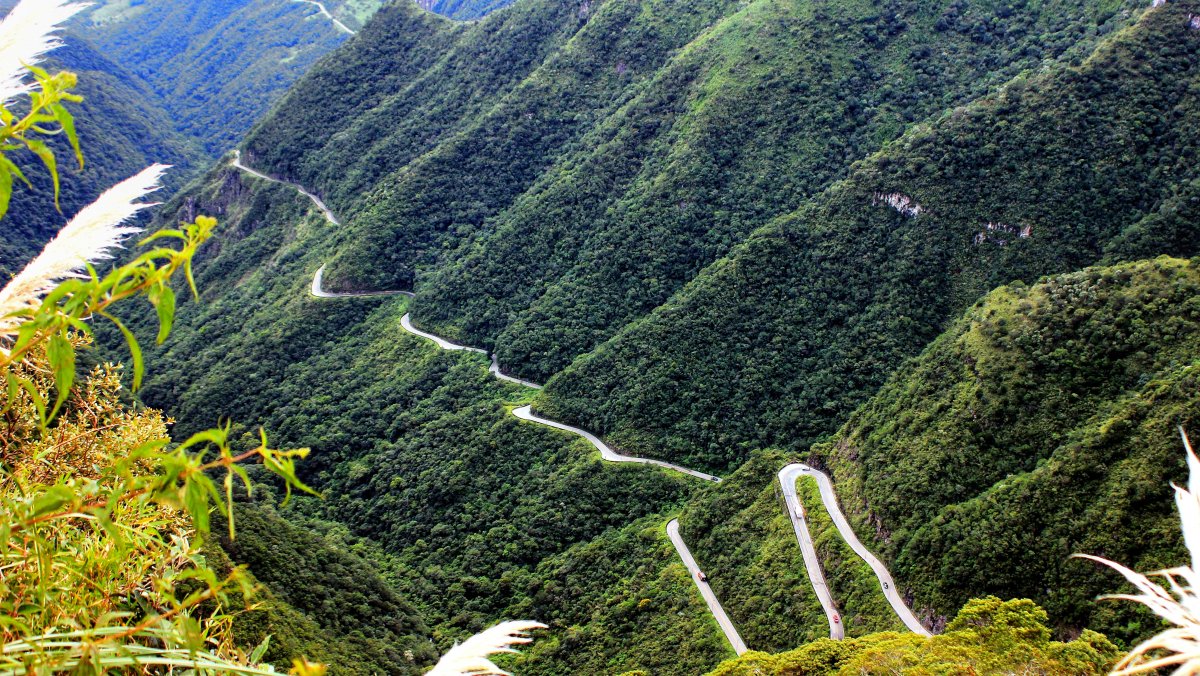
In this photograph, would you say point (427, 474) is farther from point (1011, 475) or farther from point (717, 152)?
point (1011, 475)

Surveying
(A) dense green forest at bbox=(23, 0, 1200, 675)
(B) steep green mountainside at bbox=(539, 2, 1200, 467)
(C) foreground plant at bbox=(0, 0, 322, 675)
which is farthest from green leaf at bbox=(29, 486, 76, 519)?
(B) steep green mountainside at bbox=(539, 2, 1200, 467)

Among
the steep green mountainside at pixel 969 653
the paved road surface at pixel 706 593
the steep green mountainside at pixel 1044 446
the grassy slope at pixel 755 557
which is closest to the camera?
the steep green mountainside at pixel 969 653

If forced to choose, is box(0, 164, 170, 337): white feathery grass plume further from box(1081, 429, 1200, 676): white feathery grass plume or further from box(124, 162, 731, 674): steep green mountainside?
box(124, 162, 731, 674): steep green mountainside

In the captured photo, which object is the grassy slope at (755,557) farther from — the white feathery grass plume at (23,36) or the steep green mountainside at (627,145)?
the white feathery grass plume at (23,36)

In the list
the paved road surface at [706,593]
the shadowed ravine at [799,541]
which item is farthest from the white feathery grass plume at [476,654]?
the paved road surface at [706,593]

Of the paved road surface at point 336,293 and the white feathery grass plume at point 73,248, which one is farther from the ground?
the white feathery grass plume at point 73,248

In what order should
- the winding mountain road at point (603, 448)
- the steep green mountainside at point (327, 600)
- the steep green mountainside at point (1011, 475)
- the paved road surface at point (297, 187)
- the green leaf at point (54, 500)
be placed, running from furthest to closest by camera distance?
the paved road surface at point (297, 187), the winding mountain road at point (603, 448), the steep green mountainside at point (327, 600), the steep green mountainside at point (1011, 475), the green leaf at point (54, 500)

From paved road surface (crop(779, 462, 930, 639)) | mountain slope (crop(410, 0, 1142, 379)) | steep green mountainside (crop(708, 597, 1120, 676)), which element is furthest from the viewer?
mountain slope (crop(410, 0, 1142, 379))

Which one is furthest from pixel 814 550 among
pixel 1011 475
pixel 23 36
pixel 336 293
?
pixel 336 293
